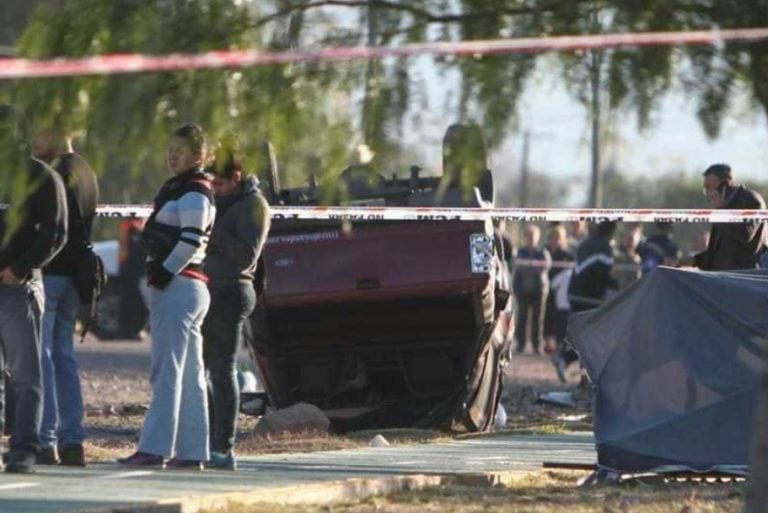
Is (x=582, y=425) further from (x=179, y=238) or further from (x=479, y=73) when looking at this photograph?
(x=479, y=73)

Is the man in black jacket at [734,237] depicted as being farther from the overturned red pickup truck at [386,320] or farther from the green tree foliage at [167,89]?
the green tree foliage at [167,89]

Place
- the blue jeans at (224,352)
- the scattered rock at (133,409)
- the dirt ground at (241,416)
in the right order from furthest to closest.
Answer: the scattered rock at (133,409), the dirt ground at (241,416), the blue jeans at (224,352)

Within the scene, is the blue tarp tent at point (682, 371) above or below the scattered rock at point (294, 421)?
above

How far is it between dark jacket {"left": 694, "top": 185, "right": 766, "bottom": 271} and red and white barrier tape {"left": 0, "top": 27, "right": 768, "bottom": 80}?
8.03 m

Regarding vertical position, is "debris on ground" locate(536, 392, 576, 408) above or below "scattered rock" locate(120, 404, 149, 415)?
below

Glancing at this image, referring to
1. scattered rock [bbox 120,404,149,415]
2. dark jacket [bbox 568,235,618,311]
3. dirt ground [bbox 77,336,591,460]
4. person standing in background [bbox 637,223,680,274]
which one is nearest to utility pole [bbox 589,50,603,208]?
dirt ground [bbox 77,336,591,460]

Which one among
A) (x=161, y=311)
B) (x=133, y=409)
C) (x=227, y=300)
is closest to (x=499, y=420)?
(x=133, y=409)

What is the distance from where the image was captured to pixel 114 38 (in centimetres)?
680

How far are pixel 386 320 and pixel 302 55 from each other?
914cm

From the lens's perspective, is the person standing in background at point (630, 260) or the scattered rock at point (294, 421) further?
the person standing in background at point (630, 260)

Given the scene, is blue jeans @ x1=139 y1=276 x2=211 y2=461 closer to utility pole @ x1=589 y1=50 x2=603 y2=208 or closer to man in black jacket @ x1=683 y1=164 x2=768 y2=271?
utility pole @ x1=589 y1=50 x2=603 y2=208

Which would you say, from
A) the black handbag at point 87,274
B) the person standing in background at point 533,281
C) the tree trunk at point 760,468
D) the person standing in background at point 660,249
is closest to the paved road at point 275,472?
the black handbag at point 87,274

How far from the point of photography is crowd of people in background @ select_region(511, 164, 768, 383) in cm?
1480

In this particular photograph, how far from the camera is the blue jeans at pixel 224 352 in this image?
1159 cm
